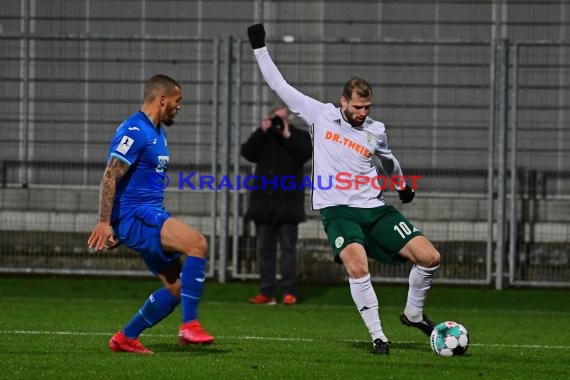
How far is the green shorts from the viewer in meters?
10.2

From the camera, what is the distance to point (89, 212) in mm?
17359

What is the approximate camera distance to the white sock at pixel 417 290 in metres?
10.3

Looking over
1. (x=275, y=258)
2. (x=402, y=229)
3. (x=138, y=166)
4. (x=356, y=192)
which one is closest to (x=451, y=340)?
(x=402, y=229)

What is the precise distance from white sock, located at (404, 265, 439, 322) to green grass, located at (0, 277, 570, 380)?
28 centimetres

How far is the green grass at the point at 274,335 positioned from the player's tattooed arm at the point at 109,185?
1.01m

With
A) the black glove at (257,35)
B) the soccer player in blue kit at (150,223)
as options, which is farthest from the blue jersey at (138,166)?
the black glove at (257,35)

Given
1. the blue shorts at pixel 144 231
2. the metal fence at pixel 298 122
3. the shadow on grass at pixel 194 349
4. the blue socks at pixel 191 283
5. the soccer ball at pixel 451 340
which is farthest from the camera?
the metal fence at pixel 298 122

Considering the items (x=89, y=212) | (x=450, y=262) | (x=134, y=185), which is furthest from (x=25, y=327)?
(x=450, y=262)

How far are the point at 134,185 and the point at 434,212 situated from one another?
8.15 metres

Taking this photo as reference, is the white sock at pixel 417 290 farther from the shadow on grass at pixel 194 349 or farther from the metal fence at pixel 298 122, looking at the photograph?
the metal fence at pixel 298 122

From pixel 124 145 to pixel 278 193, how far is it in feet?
20.8

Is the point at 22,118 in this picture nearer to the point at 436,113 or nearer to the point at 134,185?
the point at 436,113

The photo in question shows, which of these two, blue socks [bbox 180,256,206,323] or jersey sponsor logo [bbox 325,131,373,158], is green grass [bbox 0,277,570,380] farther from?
jersey sponsor logo [bbox 325,131,373,158]

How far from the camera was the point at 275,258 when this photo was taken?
50.5 feet
